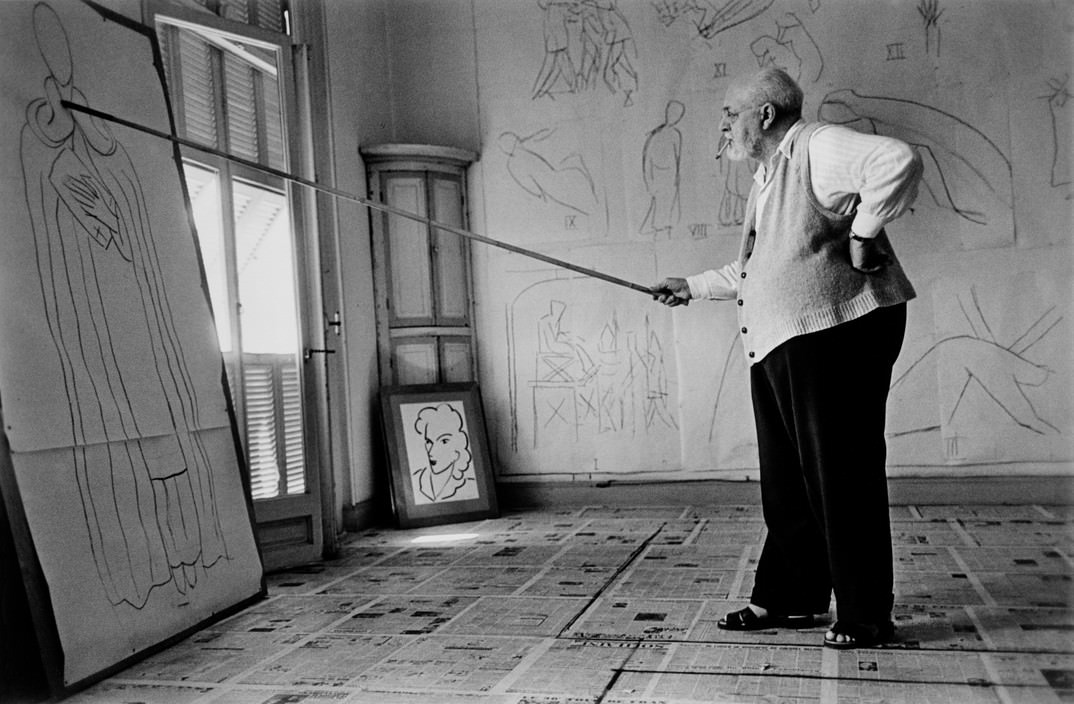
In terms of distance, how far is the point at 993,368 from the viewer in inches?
197

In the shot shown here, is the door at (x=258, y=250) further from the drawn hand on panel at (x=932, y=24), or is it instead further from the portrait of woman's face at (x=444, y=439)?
the drawn hand on panel at (x=932, y=24)

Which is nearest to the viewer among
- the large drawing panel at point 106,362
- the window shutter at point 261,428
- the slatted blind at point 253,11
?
the large drawing panel at point 106,362

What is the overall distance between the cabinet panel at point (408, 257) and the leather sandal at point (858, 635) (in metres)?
3.31

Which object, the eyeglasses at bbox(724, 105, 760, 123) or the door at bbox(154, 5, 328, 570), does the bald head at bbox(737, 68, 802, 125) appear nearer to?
the eyeglasses at bbox(724, 105, 760, 123)

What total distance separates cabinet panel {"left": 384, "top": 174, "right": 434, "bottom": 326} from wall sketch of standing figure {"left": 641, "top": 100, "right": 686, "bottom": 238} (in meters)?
1.21

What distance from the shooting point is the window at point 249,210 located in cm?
376

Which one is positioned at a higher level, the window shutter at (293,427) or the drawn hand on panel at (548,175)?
the drawn hand on panel at (548,175)

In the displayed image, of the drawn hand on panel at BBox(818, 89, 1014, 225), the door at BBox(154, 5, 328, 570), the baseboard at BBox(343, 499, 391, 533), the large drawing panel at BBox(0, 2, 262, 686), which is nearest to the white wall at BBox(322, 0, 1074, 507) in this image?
the drawn hand on panel at BBox(818, 89, 1014, 225)

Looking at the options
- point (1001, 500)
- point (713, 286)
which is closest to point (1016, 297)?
point (1001, 500)

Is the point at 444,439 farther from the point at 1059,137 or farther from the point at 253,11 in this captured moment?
the point at 1059,137

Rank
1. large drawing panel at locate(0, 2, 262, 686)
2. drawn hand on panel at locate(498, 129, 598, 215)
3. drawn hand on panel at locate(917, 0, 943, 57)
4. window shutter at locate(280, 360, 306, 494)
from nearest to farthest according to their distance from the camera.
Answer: large drawing panel at locate(0, 2, 262, 686)
window shutter at locate(280, 360, 306, 494)
drawn hand on panel at locate(917, 0, 943, 57)
drawn hand on panel at locate(498, 129, 598, 215)

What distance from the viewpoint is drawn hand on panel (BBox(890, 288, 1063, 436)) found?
16.3 feet

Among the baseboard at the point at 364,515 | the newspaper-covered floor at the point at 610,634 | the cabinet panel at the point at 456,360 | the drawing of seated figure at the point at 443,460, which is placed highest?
the cabinet panel at the point at 456,360

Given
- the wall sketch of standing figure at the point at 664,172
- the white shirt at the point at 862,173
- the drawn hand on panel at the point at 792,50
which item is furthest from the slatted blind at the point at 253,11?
the white shirt at the point at 862,173
